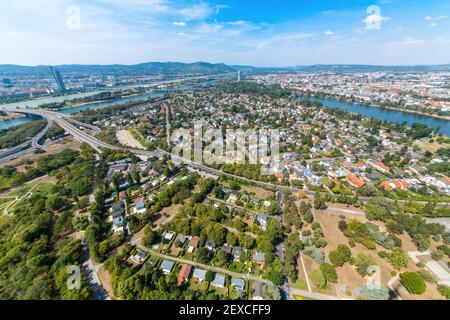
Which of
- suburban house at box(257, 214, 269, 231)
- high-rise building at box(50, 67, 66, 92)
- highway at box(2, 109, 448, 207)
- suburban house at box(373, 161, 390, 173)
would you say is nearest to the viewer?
suburban house at box(257, 214, 269, 231)

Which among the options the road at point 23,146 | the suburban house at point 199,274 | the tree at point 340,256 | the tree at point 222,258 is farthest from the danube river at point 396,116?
the road at point 23,146

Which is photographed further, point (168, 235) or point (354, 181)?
point (354, 181)

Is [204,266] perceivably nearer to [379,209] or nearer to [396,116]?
[379,209]

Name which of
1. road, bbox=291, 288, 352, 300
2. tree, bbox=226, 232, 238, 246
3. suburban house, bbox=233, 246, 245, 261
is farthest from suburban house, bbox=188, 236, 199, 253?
road, bbox=291, 288, 352, 300

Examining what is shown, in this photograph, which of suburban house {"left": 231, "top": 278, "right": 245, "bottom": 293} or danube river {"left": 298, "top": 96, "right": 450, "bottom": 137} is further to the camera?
danube river {"left": 298, "top": 96, "right": 450, "bottom": 137}

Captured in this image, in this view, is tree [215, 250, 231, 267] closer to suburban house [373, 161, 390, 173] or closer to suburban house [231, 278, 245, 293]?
suburban house [231, 278, 245, 293]

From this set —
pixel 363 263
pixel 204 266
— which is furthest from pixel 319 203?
pixel 204 266
